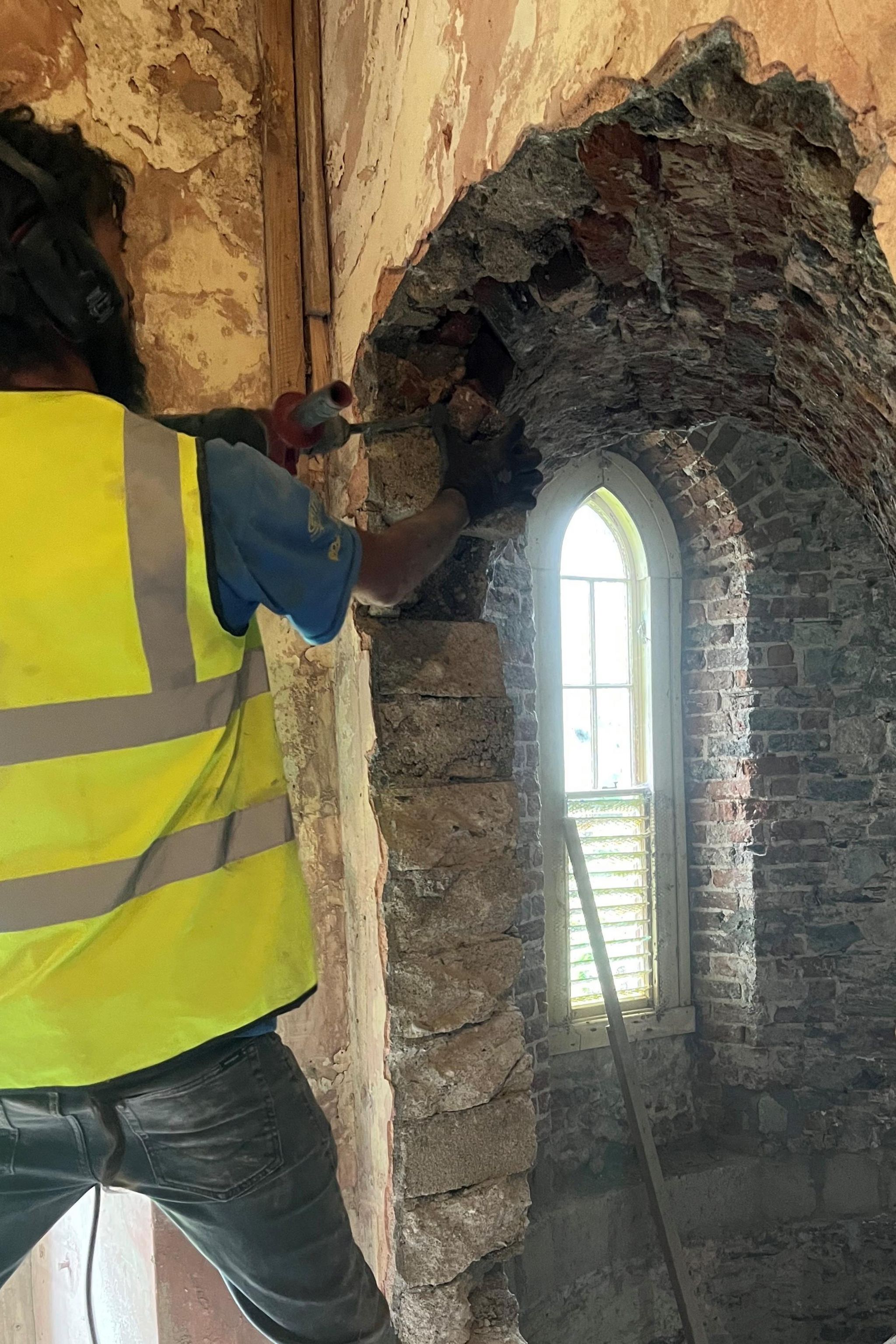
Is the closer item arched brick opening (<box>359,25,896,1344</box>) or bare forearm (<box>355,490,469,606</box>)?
arched brick opening (<box>359,25,896,1344</box>)

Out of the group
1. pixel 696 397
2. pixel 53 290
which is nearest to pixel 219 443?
pixel 53 290

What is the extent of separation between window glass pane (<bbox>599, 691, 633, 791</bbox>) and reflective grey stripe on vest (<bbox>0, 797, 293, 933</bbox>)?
3.09m

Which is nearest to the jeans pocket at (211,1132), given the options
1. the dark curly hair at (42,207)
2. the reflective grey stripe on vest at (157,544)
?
the reflective grey stripe on vest at (157,544)

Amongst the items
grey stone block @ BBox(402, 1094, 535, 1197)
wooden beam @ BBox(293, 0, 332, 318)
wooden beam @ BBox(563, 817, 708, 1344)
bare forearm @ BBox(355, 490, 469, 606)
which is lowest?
wooden beam @ BBox(563, 817, 708, 1344)

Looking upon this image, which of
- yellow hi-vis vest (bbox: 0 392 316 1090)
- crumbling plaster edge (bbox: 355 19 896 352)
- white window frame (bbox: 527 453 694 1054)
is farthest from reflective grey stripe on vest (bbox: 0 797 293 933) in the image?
white window frame (bbox: 527 453 694 1054)

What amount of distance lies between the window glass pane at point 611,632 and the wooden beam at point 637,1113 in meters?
0.66

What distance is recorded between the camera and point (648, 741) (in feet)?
13.9

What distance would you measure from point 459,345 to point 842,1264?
12.7 feet

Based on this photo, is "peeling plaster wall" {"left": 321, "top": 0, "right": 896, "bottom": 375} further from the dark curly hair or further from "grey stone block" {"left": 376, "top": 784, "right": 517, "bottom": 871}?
"grey stone block" {"left": 376, "top": 784, "right": 517, "bottom": 871}

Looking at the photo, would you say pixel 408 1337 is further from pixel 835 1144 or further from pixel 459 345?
pixel 835 1144

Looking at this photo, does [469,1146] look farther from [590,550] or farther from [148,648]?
[590,550]

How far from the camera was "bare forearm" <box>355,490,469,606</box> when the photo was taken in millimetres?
1361

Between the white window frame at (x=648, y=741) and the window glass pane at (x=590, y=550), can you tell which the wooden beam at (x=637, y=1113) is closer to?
the white window frame at (x=648, y=741)

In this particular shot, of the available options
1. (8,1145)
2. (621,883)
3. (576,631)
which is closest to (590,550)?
(576,631)
